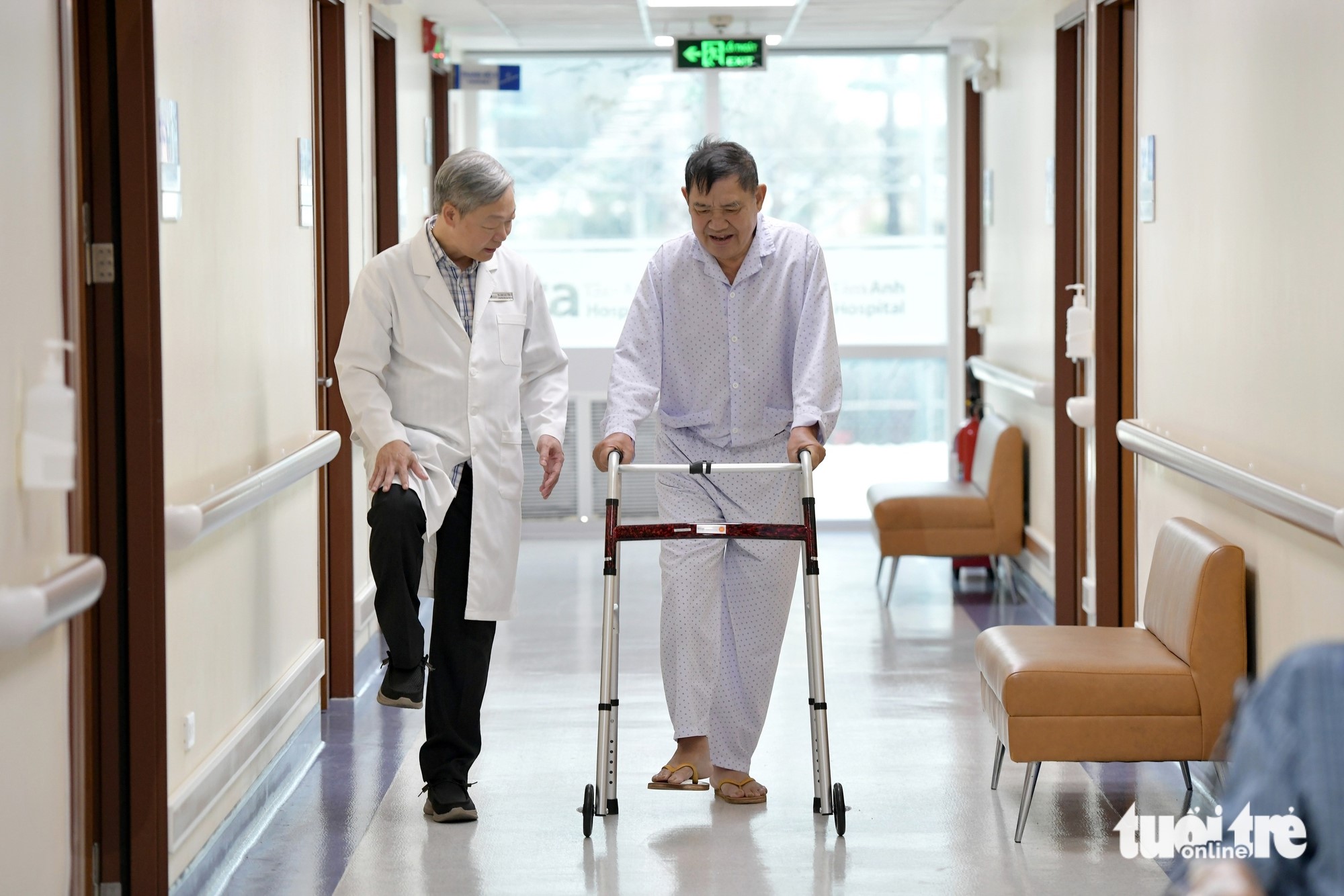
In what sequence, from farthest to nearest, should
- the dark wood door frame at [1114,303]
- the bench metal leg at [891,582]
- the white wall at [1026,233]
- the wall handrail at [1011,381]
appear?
the bench metal leg at [891,582] → the white wall at [1026,233] → the wall handrail at [1011,381] → the dark wood door frame at [1114,303]

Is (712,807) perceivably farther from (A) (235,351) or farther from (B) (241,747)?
(A) (235,351)

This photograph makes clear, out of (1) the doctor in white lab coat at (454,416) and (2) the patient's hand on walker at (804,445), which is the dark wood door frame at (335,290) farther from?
(2) the patient's hand on walker at (804,445)

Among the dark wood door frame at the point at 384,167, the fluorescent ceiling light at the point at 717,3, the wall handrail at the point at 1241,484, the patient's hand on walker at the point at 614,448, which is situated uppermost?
the fluorescent ceiling light at the point at 717,3

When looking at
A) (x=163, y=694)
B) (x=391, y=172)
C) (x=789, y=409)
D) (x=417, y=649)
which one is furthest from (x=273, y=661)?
(x=391, y=172)

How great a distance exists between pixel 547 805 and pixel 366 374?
4.14ft

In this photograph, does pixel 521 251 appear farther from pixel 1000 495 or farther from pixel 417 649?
pixel 417 649

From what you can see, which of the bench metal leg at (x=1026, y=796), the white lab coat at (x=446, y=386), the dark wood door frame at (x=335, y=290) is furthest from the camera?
the dark wood door frame at (x=335, y=290)

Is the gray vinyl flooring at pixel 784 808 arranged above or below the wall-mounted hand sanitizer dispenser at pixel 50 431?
below

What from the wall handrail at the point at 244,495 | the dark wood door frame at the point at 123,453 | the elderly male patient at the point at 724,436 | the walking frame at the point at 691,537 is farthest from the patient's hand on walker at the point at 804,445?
the dark wood door frame at the point at 123,453

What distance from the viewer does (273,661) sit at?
14.2ft

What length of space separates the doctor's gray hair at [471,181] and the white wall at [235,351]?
1.93 feet

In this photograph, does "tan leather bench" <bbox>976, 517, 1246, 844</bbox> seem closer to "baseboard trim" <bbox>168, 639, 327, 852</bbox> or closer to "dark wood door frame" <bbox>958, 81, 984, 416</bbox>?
"baseboard trim" <bbox>168, 639, 327, 852</bbox>

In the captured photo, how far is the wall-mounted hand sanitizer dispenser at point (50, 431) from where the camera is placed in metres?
2.59

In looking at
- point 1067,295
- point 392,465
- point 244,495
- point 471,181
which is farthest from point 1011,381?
point 244,495
